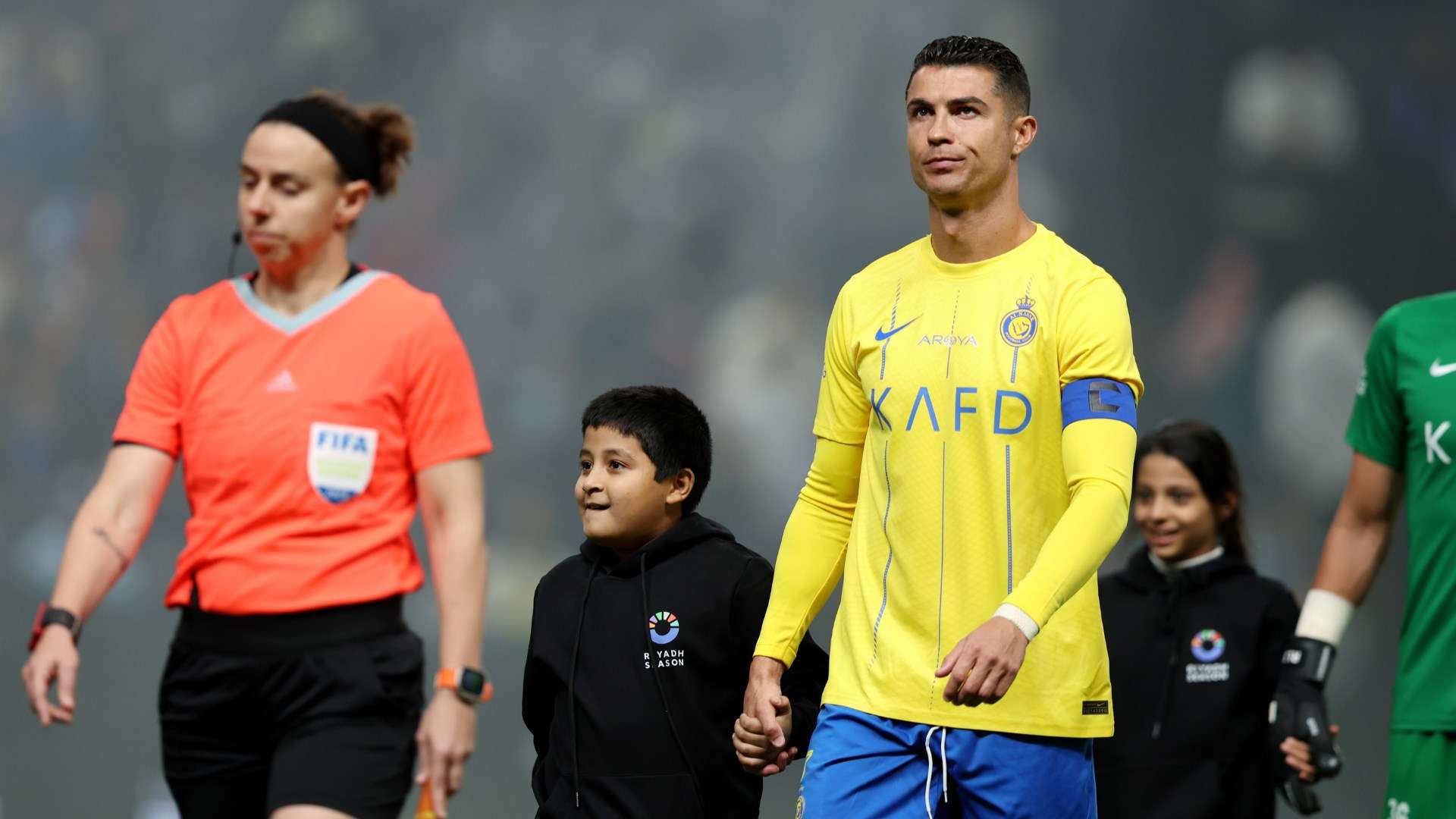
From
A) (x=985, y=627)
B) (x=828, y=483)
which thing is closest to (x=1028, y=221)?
(x=828, y=483)

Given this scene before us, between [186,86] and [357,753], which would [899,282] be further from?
[186,86]

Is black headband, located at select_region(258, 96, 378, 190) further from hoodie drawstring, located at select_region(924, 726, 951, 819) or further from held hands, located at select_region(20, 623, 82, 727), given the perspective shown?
hoodie drawstring, located at select_region(924, 726, 951, 819)

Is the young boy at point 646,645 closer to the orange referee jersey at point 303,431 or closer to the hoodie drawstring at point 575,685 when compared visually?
the hoodie drawstring at point 575,685

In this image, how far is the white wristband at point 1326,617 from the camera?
2.88 m

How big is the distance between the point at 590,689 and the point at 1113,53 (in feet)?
12.7

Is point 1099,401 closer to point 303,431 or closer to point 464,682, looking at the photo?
point 464,682

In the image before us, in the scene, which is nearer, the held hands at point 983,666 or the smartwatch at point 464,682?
the held hands at point 983,666

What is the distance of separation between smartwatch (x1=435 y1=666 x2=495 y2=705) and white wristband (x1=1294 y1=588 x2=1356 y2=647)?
143 centimetres

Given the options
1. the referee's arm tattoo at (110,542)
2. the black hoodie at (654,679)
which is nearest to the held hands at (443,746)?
the black hoodie at (654,679)

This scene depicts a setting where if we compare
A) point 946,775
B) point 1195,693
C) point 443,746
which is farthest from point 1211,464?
point 443,746

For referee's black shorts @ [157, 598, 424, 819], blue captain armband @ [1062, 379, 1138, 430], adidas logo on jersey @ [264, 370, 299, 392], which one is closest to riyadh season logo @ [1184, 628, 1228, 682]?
blue captain armband @ [1062, 379, 1138, 430]

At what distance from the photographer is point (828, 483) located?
315 cm

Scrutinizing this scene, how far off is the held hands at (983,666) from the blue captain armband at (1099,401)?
383 millimetres

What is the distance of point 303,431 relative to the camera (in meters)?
3.54
